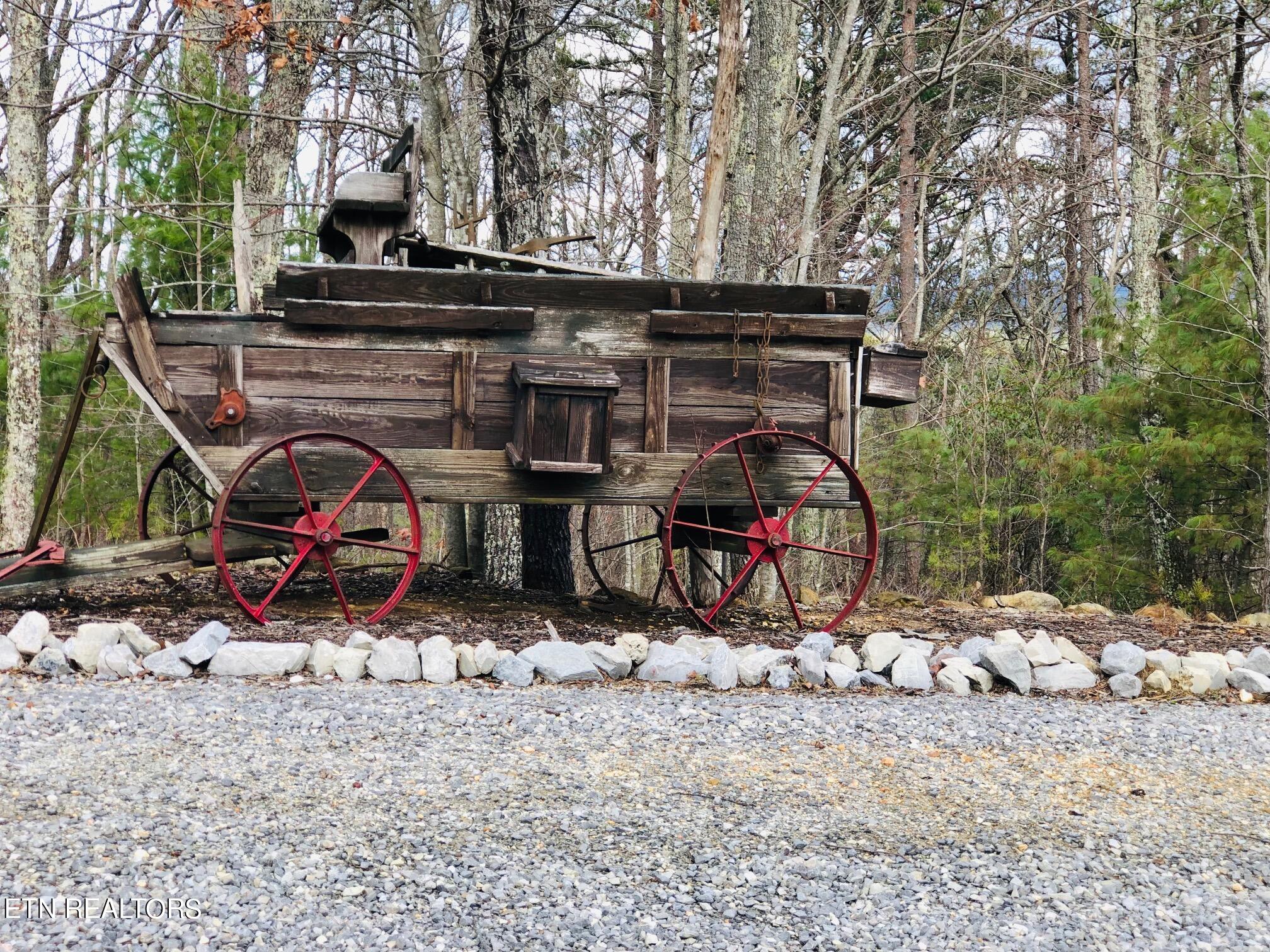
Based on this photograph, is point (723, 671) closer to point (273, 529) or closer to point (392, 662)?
point (392, 662)

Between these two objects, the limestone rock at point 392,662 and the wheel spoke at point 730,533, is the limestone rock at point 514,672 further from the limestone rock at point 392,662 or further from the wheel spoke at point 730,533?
the wheel spoke at point 730,533

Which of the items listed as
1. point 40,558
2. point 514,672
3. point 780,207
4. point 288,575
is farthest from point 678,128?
point 514,672

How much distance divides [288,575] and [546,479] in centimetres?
147

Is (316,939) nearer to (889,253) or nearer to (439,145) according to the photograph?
(439,145)

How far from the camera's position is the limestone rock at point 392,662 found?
16.1ft

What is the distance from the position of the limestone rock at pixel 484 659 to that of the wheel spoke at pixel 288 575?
126 centimetres

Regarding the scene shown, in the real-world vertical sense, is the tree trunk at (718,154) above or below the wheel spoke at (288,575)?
above

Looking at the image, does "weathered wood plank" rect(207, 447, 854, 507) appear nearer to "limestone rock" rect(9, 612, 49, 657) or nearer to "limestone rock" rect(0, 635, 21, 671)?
"limestone rock" rect(9, 612, 49, 657)

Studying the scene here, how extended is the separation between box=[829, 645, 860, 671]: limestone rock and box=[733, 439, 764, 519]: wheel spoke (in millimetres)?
1136

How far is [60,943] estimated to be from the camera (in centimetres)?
240

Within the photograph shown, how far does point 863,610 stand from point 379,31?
5.64m

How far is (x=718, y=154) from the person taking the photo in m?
8.45

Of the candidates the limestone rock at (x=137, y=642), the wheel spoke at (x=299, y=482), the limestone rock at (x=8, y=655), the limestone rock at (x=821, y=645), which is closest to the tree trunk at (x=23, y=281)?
the wheel spoke at (x=299, y=482)

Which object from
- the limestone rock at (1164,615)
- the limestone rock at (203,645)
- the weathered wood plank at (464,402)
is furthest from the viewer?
the limestone rock at (1164,615)
